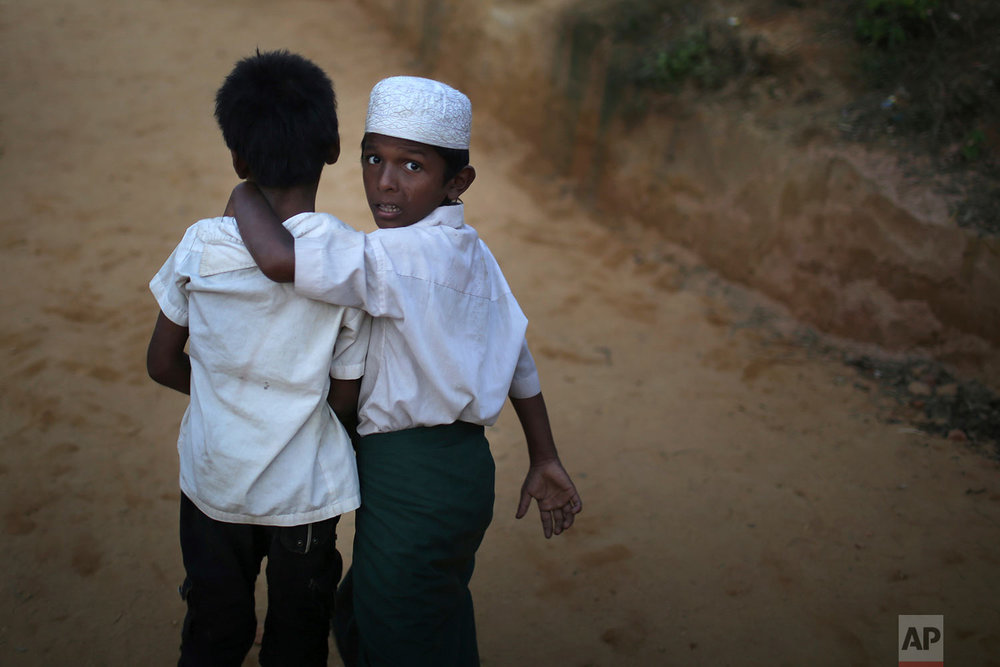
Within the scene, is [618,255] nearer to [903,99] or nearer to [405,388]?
[903,99]

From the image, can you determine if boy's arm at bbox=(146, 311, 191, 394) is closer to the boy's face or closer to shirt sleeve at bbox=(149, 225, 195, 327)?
shirt sleeve at bbox=(149, 225, 195, 327)

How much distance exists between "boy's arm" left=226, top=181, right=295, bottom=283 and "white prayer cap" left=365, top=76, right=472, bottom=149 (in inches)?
12.7

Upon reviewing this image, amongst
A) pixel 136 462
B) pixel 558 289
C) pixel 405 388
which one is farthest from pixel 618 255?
pixel 405 388

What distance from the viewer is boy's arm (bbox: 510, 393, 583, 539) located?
204 cm

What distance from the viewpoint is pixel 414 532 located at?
1.74 meters

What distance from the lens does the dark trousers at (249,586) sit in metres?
1.79

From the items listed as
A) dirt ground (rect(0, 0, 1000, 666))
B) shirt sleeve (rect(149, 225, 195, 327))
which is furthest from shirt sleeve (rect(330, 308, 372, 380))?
dirt ground (rect(0, 0, 1000, 666))

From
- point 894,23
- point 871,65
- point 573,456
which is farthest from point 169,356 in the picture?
point 894,23

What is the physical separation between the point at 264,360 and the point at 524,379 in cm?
68

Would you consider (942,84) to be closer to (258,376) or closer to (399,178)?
(399,178)

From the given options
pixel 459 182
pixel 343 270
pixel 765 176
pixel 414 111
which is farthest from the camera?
pixel 765 176

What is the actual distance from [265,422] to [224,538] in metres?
0.36

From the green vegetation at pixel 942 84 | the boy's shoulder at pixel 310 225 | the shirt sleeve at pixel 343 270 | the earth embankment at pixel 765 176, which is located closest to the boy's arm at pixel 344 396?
the shirt sleeve at pixel 343 270

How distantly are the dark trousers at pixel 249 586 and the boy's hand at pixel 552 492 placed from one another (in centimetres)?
51
